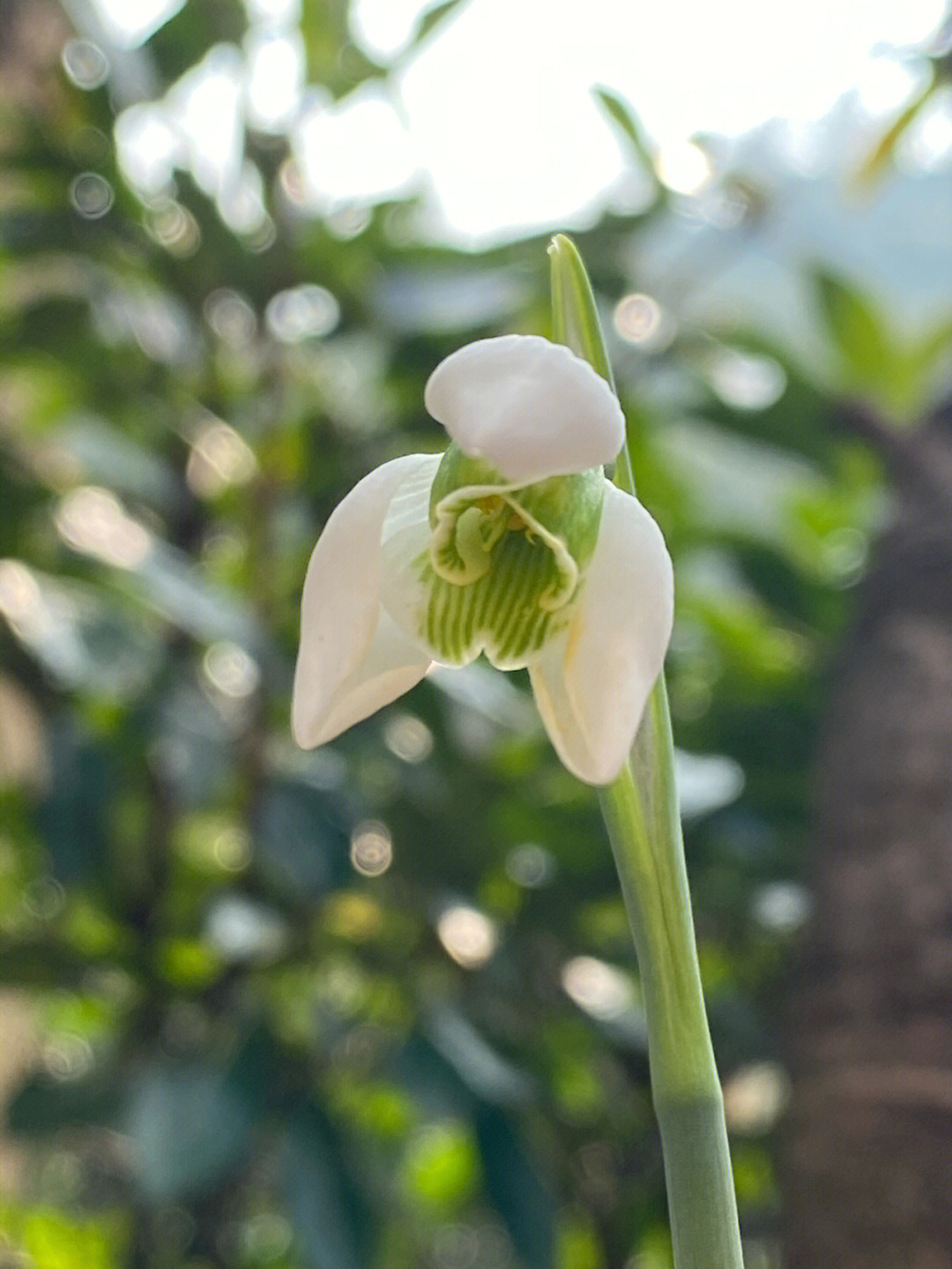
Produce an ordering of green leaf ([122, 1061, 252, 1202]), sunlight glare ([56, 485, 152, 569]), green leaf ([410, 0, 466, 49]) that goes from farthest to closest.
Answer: green leaf ([410, 0, 466, 49])
sunlight glare ([56, 485, 152, 569])
green leaf ([122, 1061, 252, 1202])

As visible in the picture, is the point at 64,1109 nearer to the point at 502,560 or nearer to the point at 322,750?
the point at 322,750

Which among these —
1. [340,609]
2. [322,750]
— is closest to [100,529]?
[322,750]

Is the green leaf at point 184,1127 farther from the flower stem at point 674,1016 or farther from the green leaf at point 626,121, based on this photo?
the green leaf at point 626,121

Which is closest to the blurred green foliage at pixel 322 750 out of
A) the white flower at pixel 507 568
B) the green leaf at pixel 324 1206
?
the green leaf at pixel 324 1206

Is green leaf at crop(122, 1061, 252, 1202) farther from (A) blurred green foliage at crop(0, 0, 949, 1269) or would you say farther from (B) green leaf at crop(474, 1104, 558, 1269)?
(B) green leaf at crop(474, 1104, 558, 1269)

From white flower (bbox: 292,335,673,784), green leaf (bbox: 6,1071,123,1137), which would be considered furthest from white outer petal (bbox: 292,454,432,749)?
green leaf (bbox: 6,1071,123,1137)

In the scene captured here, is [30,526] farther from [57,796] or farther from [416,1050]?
[416,1050]

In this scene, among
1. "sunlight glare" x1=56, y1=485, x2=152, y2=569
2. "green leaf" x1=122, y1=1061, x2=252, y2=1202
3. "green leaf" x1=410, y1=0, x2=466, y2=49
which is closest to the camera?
"green leaf" x1=122, y1=1061, x2=252, y2=1202
